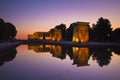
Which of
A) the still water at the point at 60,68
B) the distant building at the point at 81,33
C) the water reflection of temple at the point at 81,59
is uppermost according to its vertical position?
the distant building at the point at 81,33

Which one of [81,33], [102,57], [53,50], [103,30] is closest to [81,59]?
[102,57]

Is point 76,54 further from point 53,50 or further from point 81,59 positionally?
point 53,50

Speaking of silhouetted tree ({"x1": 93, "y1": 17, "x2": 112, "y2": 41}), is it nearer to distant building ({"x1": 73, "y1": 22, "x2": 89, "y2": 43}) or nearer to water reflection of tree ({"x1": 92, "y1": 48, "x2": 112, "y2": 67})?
distant building ({"x1": 73, "y1": 22, "x2": 89, "y2": 43})

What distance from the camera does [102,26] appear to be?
44.8m

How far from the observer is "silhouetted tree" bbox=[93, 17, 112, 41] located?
44.1 metres

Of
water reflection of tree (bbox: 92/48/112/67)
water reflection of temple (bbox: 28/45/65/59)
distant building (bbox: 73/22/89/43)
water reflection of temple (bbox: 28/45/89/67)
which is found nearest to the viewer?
water reflection of tree (bbox: 92/48/112/67)

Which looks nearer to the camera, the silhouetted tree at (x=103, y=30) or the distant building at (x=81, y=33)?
the distant building at (x=81, y=33)

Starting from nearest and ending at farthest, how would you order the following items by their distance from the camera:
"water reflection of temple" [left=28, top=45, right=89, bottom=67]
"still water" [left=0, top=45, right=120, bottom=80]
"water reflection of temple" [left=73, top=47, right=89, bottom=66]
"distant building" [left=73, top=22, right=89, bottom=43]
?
"still water" [left=0, top=45, right=120, bottom=80] → "water reflection of temple" [left=73, top=47, right=89, bottom=66] → "water reflection of temple" [left=28, top=45, right=89, bottom=67] → "distant building" [left=73, top=22, right=89, bottom=43]

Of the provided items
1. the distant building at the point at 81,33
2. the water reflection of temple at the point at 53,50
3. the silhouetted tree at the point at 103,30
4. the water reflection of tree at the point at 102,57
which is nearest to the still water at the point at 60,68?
the water reflection of tree at the point at 102,57

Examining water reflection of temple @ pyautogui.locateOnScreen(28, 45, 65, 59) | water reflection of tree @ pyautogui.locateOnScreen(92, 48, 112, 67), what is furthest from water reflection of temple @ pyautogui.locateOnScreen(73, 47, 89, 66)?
water reflection of temple @ pyautogui.locateOnScreen(28, 45, 65, 59)

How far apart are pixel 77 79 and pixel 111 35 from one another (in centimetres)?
3991

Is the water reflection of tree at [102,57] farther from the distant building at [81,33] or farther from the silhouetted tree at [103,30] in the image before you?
the silhouetted tree at [103,30]

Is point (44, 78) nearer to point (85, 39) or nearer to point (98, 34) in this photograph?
point (85, 39)

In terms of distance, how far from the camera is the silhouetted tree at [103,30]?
44.1m
